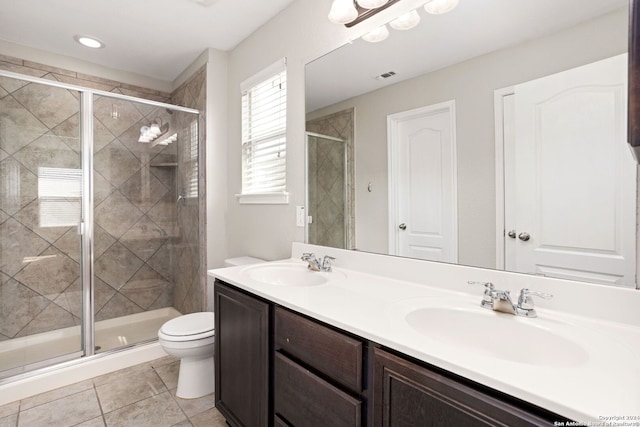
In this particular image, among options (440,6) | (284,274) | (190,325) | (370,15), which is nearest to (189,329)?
(190,325)

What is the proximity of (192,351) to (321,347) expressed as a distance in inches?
46.0

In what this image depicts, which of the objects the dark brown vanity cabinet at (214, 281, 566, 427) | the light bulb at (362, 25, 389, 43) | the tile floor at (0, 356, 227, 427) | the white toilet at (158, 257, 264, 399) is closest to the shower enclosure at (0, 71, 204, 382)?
the tile floor at (0, 356, 227, 427)

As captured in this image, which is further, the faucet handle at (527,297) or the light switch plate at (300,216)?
the light switch plate at (300,216)

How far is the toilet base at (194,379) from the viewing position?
6.32 ft

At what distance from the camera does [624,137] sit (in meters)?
0.92

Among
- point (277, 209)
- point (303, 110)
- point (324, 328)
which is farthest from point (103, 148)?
point (324, 328)

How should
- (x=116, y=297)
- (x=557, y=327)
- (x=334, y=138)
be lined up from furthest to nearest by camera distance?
(x=116, y=297) < (x=334, y=138) < (x=557, y=327)

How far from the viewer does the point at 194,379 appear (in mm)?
1931

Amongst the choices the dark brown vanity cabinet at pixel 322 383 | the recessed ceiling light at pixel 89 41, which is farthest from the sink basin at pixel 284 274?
the recessed ceiling light at pixel 89 41

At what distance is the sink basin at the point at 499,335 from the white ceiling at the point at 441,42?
950 millimetres

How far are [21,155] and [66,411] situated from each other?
68.3 inches

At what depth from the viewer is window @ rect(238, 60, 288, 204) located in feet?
7.04

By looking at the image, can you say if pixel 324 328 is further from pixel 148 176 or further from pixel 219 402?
pixel 148 176

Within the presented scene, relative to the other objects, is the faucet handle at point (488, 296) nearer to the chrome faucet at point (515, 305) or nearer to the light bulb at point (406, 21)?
the chrome faucet at point (515, 305)
